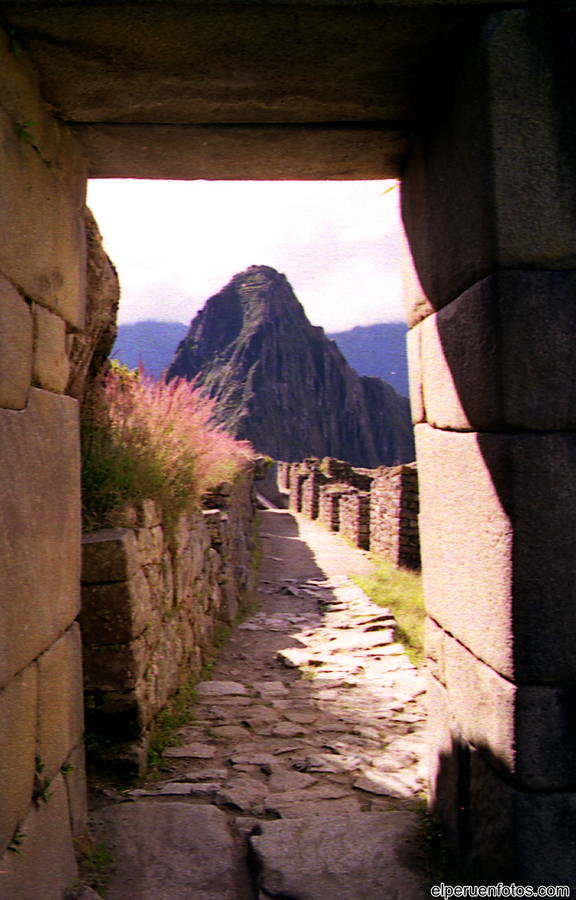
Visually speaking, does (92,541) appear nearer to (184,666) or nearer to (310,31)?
(184,666)

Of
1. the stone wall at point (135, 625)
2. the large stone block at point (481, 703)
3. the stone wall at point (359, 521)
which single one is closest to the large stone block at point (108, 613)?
the stone wall at point (135, 625)

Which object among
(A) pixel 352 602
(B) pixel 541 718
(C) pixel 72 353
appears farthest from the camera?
(A) pixel 352 602

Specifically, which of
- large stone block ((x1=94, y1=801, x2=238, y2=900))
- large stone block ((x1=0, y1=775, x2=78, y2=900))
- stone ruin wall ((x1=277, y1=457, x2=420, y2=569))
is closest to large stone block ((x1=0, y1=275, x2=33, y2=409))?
large stone block ((x1=0, y1=775, x2=78, y2=900))

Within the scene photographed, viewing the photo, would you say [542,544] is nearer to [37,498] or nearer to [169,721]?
[37,498]

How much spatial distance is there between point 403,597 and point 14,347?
735 cm

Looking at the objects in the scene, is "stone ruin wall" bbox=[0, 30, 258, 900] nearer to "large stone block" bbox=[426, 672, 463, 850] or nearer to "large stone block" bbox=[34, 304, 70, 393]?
"large stone block" bbox=[34, 304, 70, 393]

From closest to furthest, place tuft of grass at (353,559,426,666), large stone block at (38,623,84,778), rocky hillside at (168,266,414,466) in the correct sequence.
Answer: large stone block at (38,623,84,778), tuft of grass at (353,559,426,666), rocky hillside at (168,266,414,466)

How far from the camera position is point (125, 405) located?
503cm

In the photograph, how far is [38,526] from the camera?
2.29 meters

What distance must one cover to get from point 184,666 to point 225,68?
425 centimetres

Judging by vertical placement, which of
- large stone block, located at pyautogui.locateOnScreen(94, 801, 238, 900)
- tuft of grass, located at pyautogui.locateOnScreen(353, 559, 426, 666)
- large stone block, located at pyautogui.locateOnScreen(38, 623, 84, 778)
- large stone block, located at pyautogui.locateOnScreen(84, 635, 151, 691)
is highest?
large stone block, located at pyautogui.locateOnScreen(38, 623, 84, 778)

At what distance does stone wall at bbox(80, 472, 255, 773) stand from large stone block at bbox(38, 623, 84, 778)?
91 cm

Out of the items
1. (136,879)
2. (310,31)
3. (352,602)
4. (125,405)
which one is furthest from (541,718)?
(352,602)

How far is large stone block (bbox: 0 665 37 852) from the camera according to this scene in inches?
77.4
